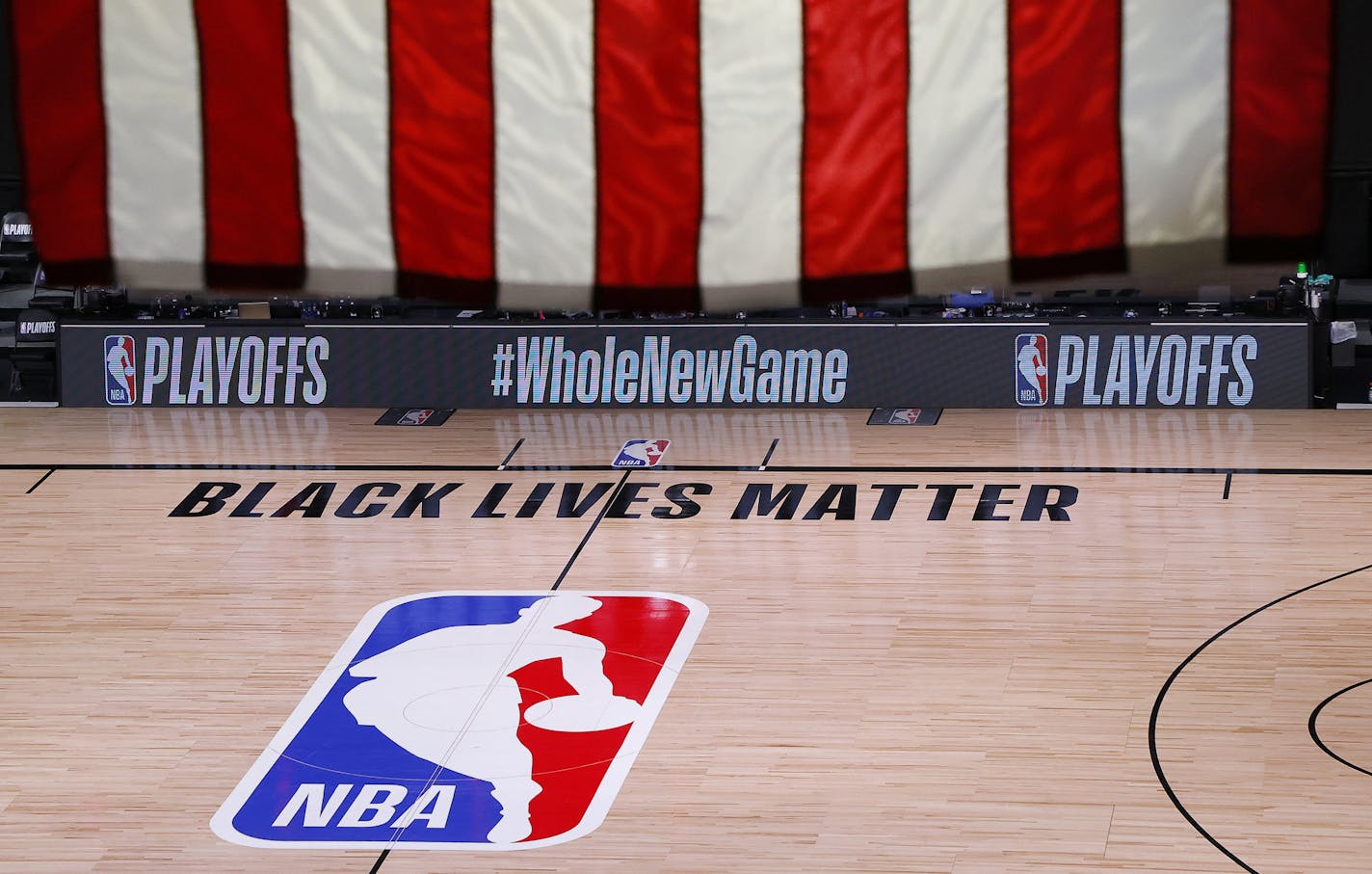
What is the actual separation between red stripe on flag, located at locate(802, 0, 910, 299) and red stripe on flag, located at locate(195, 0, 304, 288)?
83.5 inches

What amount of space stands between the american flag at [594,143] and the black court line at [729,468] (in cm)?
158

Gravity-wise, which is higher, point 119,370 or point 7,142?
point 7,142

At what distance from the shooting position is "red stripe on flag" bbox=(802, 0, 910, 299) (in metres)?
7.30

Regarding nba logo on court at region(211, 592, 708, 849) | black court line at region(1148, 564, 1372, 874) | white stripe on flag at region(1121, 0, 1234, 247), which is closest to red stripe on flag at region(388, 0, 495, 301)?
nba logo on court at region(211, 592, 708, 849)

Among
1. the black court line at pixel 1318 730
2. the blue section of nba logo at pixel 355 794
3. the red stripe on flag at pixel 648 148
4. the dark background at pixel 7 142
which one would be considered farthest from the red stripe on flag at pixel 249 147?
the black court line at pixel 1318 730

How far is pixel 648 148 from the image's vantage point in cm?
751

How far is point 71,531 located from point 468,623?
7.79 feet

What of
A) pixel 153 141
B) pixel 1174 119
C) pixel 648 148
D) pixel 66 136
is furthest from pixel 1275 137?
pixel 66 136

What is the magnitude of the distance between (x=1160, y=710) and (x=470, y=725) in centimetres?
227

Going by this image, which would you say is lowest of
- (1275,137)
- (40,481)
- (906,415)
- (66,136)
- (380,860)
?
(380,860)

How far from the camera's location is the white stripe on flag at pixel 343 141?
741cm

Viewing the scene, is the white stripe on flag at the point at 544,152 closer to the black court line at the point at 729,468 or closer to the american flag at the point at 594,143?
the american flag at the point at 594,143

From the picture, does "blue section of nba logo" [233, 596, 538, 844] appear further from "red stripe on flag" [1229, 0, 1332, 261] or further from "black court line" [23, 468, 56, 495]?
"red stripe on flag" [1229, 0, 1332, 261]

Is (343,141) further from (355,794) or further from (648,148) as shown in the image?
(355,794)
